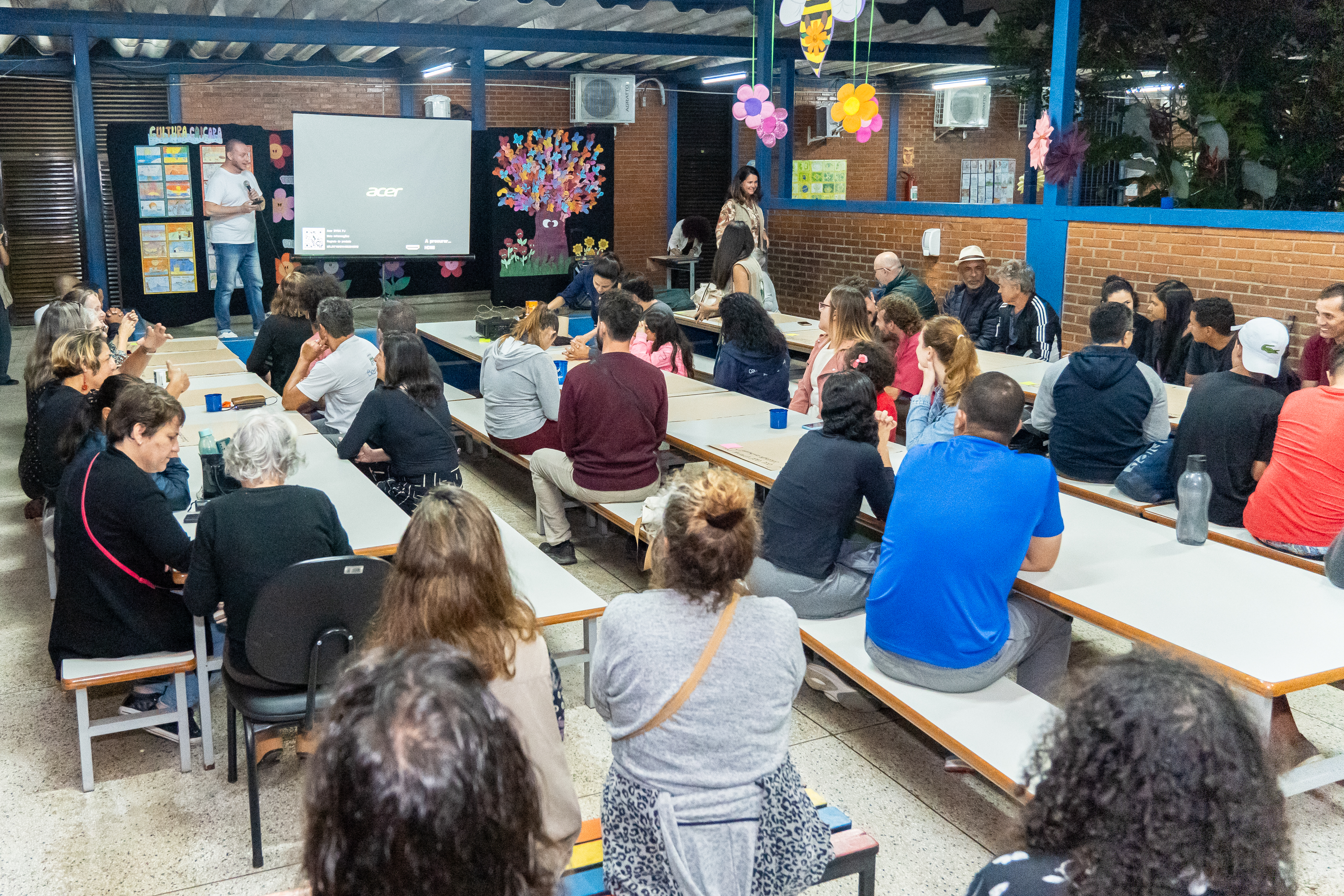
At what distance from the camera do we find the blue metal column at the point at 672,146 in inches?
618

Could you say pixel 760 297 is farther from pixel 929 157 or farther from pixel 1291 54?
pixel 929 157

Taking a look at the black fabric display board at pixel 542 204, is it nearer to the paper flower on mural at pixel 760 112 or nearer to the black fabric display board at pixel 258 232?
the black fabric display board at pixel 258 232

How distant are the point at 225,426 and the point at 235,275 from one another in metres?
5.08

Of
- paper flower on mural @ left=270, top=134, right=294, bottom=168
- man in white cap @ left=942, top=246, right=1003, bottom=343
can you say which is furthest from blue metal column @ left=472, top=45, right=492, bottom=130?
man in white cap @ left=942, top=246, right=1003, bottom=343

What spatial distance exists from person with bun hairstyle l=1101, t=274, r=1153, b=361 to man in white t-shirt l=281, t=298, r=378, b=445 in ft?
12.0

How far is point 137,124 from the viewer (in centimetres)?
1005

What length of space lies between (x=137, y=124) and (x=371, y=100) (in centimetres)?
483

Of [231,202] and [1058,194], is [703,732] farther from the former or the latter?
[231,202]

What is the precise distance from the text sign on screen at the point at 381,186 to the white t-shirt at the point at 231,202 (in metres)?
0.88

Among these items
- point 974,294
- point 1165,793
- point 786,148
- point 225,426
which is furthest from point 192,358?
point 786,148

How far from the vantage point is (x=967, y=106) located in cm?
1627

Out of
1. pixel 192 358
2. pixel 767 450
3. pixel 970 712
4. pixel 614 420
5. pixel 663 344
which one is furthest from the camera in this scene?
pixel 192 358

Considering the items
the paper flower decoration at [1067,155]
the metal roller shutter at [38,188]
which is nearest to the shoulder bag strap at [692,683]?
the paper flower decoration at [1067,155]

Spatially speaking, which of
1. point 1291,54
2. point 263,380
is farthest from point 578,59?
point 263,380
